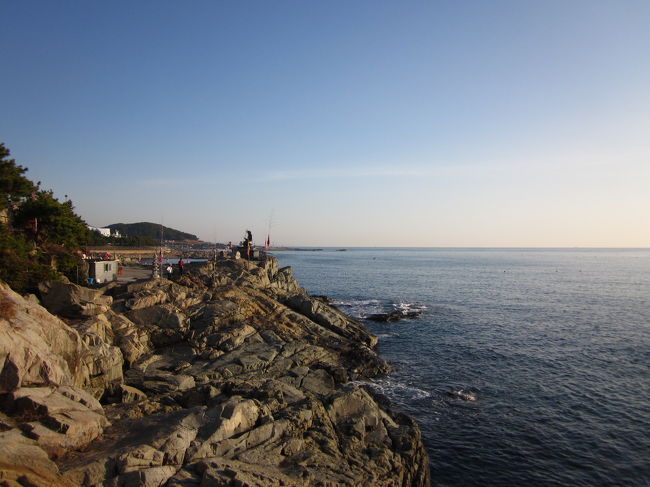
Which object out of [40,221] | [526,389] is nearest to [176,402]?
[526,389]

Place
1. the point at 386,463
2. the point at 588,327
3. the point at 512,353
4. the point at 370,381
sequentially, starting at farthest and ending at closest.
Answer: the point at 588,327, the point at 512,353, the point at 370,381, the point at 386,463

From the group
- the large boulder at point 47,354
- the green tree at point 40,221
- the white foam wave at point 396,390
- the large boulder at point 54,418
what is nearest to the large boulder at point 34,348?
the large boulder at point 47,354

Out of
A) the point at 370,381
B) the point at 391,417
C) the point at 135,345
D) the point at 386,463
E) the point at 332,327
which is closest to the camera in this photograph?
the point at 386,463

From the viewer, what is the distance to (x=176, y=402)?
62.1ft

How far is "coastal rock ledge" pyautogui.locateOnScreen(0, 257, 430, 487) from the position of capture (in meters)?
12.1

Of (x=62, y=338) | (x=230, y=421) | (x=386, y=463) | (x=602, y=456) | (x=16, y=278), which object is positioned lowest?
(x=602, y=456)

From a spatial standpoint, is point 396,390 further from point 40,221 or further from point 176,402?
point 40,221

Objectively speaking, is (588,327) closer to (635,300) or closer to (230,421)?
(635,300)

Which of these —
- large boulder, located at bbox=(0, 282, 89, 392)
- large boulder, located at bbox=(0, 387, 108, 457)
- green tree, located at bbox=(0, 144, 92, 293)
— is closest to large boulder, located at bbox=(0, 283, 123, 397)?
large boulder, located at bbox=(0, 282, 89, 392)

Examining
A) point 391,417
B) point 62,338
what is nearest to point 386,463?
point 391,417

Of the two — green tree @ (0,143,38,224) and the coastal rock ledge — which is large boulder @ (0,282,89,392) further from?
green tree @ (0,143,38,224)

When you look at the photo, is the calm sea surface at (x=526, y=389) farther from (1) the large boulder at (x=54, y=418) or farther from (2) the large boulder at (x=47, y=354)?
(2) the large boulder at (x=47, y=354)

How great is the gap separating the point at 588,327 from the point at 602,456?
32.2 metres

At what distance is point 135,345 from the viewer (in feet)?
81.5
